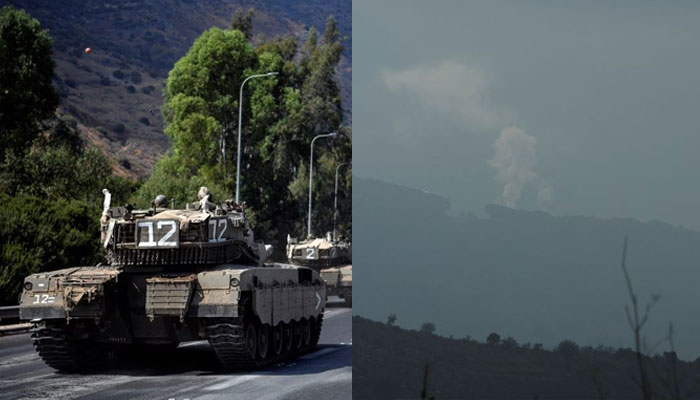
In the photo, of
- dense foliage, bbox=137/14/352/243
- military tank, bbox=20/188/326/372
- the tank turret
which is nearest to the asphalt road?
military tank, bbox=20/188/326/372

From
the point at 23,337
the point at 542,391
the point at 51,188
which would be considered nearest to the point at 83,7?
the point at 51,188

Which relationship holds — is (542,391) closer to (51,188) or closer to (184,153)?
(51,188)

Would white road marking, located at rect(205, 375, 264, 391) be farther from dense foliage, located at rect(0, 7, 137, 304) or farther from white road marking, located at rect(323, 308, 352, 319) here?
white road marking, located at rect(323, 308, 352, 319)

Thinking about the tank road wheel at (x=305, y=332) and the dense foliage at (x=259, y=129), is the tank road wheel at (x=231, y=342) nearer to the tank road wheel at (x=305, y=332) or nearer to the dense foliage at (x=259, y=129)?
Result: the tank road wheel at (x=305, y=332)

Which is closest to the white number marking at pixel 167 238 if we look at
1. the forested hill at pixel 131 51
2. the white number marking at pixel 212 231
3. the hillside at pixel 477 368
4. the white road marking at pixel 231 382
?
the white number marking at pixel 212 231

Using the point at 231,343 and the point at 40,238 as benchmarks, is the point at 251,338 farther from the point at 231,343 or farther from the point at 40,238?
the point at 40,238

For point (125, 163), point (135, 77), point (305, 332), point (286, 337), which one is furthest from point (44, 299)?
point (135, 77)

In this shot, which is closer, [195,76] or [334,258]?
[334,258]

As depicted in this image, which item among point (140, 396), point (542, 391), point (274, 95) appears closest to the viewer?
point (542, 391)
